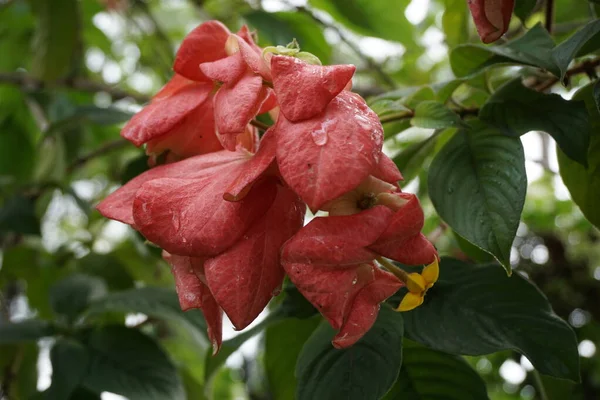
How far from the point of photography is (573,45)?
385mm

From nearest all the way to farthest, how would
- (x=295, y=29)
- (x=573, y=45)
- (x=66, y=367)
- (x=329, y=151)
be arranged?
(x=329, y=151) < (x=573, y=45) < (x=66, y=367) < (x=295, y=29)

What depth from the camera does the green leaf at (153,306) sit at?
2.20ft

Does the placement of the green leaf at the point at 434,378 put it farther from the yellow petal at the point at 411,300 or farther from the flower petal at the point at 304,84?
the flower petal at the point at 304,84

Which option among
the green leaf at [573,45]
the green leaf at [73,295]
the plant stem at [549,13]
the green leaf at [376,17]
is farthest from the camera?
the green leaf at [376,17]

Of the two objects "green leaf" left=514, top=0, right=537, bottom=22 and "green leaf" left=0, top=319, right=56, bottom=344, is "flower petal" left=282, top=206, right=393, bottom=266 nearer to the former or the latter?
"green leaf" left=514, top=0, right=537, bottom=22

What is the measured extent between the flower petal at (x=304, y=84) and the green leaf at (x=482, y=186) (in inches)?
5.3

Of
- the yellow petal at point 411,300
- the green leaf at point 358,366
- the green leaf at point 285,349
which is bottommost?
the green leaf at point 285,349

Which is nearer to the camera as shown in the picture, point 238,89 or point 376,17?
point 238,89

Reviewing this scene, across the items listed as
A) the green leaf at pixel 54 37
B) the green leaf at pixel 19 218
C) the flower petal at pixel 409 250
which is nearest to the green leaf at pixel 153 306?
the green leaf at pixel 19 218

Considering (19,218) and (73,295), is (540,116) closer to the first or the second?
(73,295)

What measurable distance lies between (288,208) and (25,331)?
0.52 metres

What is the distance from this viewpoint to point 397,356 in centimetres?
39

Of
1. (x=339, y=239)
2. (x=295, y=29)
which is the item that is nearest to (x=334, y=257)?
(x=339, y=239)

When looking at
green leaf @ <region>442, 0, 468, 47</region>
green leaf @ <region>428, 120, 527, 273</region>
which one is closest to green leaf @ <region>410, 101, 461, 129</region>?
green leaf @ <region>428, 120, 527, 273</region>
